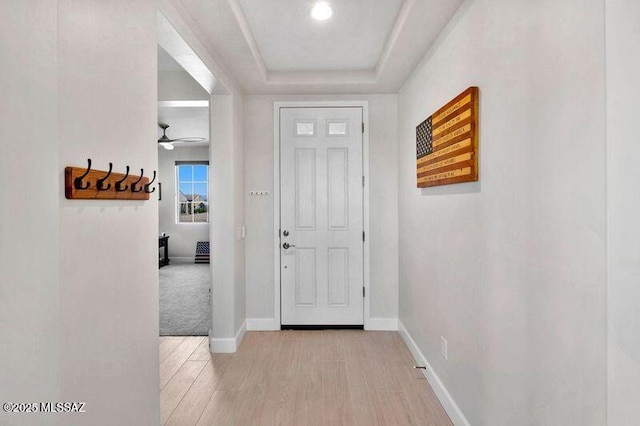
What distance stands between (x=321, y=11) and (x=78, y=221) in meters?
2.00

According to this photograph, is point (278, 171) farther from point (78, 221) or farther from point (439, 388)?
point (78, 221)

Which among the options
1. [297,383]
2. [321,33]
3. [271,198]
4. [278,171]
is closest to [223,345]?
[297,383]

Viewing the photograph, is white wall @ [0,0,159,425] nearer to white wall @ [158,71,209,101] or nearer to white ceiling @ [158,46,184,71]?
white ceiling @ [158,46,184,71]

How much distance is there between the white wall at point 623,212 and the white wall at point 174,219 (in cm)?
828

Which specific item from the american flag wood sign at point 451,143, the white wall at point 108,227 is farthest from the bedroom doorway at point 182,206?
the american flag wood sign at point 451,143

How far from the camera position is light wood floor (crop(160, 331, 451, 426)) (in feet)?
7.61

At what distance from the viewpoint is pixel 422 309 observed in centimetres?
298

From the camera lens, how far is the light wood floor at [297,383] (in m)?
2.32

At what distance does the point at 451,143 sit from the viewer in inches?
88.2

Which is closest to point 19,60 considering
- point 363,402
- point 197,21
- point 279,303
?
point 197,21

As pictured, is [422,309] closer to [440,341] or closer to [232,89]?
[440,341]

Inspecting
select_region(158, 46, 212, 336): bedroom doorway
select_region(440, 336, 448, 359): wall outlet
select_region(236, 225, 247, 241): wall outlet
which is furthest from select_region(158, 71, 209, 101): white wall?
select_region(440, 336, 448, 359): wall outlet

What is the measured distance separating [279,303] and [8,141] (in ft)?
10.5

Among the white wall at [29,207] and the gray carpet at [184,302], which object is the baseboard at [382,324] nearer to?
the gray carpet at [184,302]
